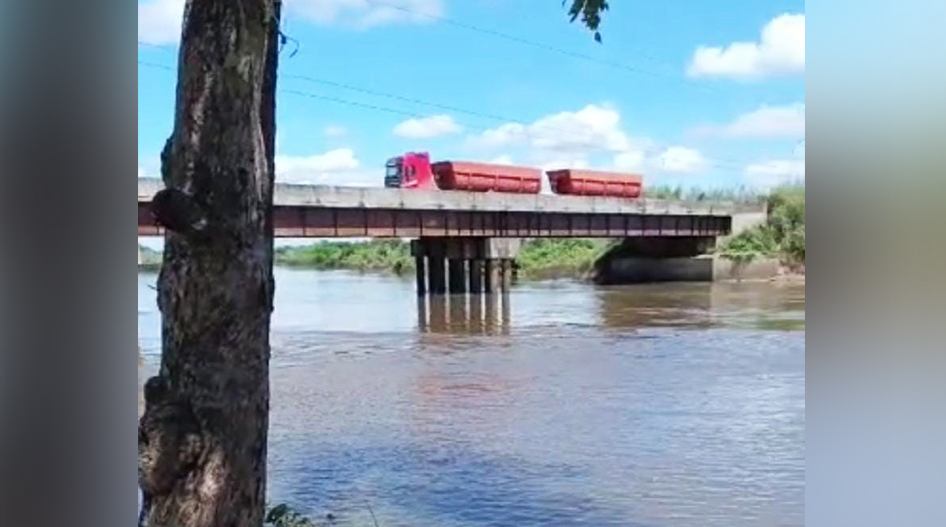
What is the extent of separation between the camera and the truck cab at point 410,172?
167 centimetres

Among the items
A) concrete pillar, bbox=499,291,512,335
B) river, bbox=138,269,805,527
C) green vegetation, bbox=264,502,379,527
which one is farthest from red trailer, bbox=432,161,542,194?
concrete pillar, bbox=499,291,512,335

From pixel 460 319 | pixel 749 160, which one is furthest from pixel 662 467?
pixel 460 319

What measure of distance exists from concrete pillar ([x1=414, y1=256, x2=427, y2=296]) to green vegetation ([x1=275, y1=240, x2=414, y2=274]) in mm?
160

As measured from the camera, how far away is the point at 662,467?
162 cm

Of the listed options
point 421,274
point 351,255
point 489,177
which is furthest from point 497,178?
point 421,274

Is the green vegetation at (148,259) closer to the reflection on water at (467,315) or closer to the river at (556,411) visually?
the river at (556,411)

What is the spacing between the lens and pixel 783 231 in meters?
1.27

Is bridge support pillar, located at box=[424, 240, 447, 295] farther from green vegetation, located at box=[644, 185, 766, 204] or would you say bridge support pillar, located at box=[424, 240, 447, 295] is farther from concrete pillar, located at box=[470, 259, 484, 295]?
green vegetation, located at box=[644, 185, 766, 204]

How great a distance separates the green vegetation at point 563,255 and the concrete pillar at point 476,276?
34cm

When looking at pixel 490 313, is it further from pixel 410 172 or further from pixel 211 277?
pixel 211 277

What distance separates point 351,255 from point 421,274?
2.31ft

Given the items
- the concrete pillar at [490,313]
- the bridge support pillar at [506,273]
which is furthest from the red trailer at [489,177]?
the concrete pillar at [490,313]

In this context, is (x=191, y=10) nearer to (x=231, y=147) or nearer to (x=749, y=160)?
(x=231, y=147)
